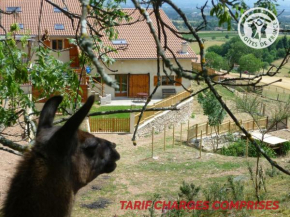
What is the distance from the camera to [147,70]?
38750mm

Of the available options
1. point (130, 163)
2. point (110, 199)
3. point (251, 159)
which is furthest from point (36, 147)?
point (251, 159)

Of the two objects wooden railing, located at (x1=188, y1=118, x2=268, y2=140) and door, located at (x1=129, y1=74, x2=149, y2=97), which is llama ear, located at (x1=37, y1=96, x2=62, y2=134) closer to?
wooden railing, located at (x1=188, y1=118, x2=268, y2=140)

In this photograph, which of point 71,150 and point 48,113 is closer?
point 71,150

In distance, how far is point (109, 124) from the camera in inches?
1151

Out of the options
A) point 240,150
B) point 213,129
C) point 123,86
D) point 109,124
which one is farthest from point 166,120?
point 123,86

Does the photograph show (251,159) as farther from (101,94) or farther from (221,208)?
(101,94)

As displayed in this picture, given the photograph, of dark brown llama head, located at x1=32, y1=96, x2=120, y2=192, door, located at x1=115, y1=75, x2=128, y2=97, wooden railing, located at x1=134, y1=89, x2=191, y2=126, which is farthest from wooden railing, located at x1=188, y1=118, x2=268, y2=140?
dark brown llama head, located at x1=32, y1=96, x2=120, y2=192

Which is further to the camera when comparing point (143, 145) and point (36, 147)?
point (143, 145)

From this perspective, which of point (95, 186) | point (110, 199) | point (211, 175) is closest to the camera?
point (110, 199)

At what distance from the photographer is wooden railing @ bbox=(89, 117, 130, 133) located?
94.9 feet

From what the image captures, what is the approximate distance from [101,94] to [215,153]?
41.7ft

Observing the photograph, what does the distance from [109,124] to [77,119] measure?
85.7ft

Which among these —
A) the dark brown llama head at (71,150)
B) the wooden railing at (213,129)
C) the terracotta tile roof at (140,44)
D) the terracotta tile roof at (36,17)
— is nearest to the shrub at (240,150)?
the wooden railing at (213,129)

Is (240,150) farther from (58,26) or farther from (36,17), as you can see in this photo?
(36,17)
